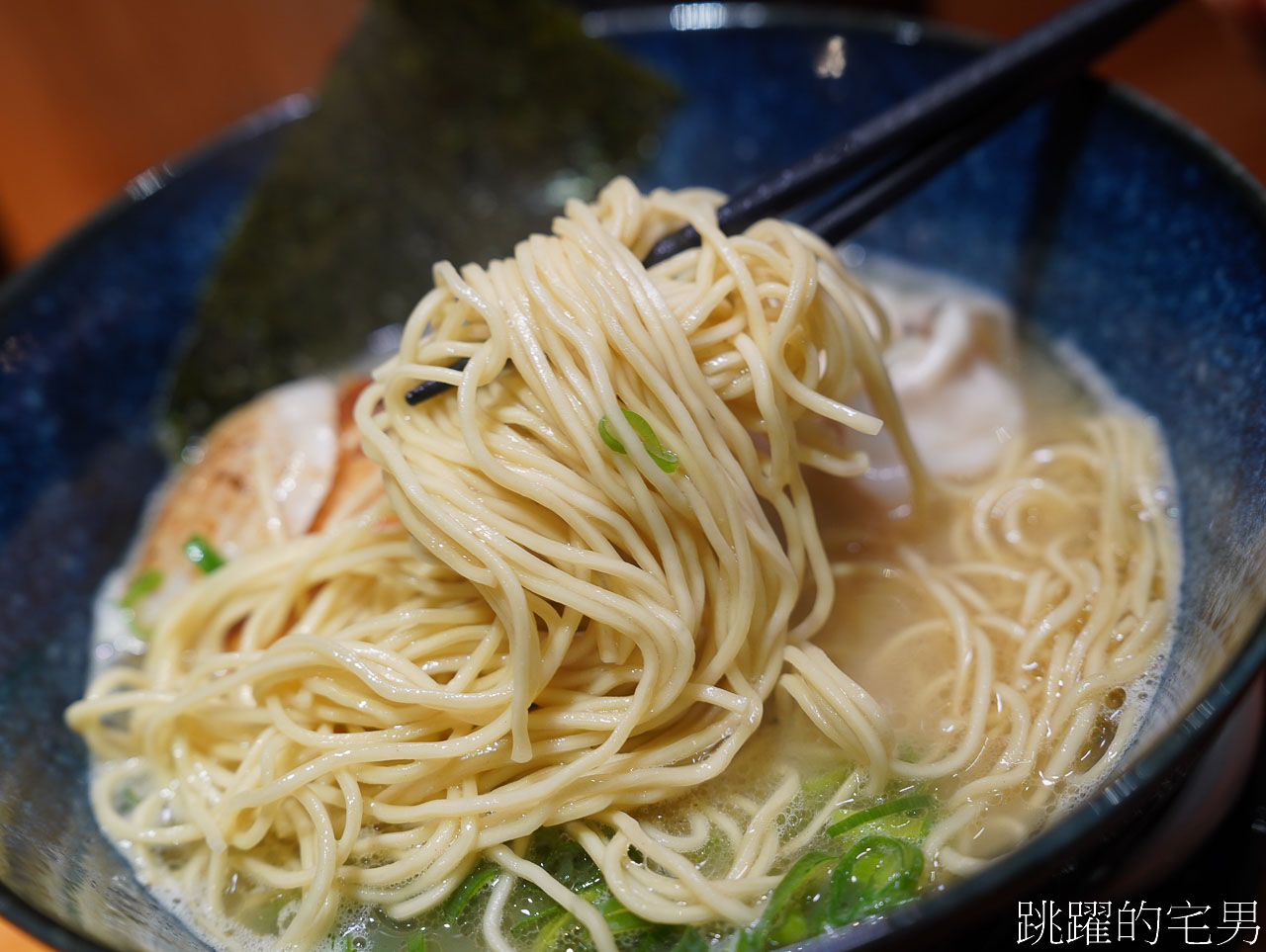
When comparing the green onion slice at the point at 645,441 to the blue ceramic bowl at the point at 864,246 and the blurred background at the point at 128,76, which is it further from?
the blurred background at the point at 128,76

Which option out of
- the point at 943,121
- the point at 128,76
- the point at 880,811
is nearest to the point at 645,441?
the point at 880,811

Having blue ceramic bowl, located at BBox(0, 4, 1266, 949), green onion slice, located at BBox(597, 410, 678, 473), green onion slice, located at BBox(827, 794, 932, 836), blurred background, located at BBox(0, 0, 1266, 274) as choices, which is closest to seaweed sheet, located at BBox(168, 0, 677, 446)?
blue ceramic bowl, located at BBox(0, 4, 1266, 949)

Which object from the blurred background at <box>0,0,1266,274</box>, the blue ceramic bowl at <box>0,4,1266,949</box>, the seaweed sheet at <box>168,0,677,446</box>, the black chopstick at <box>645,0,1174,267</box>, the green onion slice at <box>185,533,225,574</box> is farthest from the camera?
the blurred background at <box>0,0,1266,274</box>

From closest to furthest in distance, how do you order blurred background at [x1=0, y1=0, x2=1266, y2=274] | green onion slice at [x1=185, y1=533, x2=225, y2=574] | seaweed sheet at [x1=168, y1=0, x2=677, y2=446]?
green onion slice at [x1=185, y1=533, x2=225, y2=574] → seaweed sheet at [x1=168, y1=0, x2=677, y2=446] → blurred background at [x1=0, y1=0, x2=1266, y2=274]

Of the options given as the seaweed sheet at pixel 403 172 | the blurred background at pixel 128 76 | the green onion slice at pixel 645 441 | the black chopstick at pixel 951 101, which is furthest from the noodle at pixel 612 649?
the blurred background at pixel 128 76

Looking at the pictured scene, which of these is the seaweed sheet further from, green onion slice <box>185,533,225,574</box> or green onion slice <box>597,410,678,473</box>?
green onion slice <box>597,410,678,473</box>

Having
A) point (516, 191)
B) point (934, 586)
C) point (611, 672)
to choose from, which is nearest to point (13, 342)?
point (516, 191)

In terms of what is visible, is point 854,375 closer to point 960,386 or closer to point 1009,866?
point 960,386

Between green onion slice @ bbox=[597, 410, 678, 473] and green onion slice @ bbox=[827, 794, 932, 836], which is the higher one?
green onion slice @ bbox=[597, 410, 678, 473]
